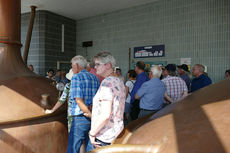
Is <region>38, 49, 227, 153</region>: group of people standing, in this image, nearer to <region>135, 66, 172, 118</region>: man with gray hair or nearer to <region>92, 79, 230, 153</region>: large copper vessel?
<region>135, 66, 172, 118</region>: man with gray hair

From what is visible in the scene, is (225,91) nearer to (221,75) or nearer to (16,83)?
(16,83)

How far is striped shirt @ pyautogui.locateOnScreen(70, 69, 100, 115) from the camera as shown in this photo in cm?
204

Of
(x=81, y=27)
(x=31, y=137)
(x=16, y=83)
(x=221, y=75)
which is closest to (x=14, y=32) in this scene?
(x=16, y=83)

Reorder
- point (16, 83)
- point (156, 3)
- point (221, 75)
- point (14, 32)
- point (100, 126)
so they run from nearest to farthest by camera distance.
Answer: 1. point (100, 126)
2. point (16, 83)
3. point (14, 32)
4. point (221, 75)
5. point (156, 3)

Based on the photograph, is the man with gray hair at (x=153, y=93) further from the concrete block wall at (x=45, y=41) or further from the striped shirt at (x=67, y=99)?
the concrete block wall at (x=45, y=41)

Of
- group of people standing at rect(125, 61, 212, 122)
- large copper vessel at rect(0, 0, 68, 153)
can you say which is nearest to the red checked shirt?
group of people standing at rect(125, 61, 212, 122)

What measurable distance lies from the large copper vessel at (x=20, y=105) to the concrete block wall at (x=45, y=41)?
6.46 meters

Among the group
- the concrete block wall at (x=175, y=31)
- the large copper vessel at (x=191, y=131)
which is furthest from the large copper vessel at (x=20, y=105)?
the concrete block wall at (x=175, y=31)

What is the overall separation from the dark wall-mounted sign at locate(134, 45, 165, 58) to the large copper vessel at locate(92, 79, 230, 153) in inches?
251

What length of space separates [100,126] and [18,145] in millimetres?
827

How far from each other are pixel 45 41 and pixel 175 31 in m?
5.29

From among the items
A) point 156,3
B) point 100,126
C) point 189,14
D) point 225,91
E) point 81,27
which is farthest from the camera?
point 81,27

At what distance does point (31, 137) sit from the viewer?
5.94ft

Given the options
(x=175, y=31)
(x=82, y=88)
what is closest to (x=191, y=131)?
(x=82, y=88)
